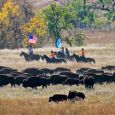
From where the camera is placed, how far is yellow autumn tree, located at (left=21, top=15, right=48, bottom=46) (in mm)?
95688

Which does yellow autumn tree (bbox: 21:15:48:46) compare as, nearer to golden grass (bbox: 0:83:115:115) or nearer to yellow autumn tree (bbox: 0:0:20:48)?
yellow autumn tree (bbox: 0:0:20:48)

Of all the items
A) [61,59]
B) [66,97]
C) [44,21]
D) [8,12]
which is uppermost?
[8,12]

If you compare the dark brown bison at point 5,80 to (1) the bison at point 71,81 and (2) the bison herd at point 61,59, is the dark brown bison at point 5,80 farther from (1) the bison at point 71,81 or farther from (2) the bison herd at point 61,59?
(2) the bison herd at point 61,59

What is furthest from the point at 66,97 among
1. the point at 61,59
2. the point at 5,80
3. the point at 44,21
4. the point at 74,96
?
the point at 44,21

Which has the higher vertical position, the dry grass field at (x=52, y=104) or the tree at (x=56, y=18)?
the tree at (x=56, y=18)

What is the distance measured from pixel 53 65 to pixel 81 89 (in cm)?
1695

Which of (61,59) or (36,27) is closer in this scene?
(61,59)

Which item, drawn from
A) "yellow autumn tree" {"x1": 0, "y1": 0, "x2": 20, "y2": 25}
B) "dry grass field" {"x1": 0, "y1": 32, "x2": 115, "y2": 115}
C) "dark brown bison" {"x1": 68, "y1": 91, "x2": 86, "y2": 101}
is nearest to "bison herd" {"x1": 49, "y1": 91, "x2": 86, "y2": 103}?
"dark brown bison" {"x1": 68, "y1": 91, "x2": 86, "y2": 101}

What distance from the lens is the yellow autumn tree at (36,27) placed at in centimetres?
9569

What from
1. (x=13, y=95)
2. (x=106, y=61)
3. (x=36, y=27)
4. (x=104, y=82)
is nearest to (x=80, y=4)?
(x=36, y=27)

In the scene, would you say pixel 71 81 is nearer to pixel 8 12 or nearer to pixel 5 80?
pixel 5 80

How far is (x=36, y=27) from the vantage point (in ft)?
321

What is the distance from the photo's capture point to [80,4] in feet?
278

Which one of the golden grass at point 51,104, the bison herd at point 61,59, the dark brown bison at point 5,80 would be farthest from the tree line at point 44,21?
the golden grass at point 51,104
